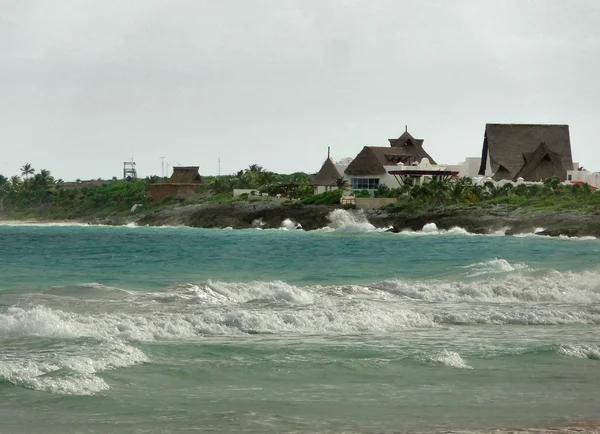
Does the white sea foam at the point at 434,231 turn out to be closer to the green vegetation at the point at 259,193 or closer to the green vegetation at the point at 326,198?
the green vegetation at the point at 259,193

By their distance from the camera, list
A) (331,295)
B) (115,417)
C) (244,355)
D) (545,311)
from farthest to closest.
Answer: (331,295) < (545,311) < (244,355) < (115,417)

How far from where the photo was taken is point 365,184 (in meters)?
96.3

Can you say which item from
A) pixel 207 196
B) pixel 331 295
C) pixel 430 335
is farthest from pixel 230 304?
pixel 207 196

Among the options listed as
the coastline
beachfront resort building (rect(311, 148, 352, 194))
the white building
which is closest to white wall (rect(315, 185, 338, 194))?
beachfront resort building (rect(311, 148, 352, 194))

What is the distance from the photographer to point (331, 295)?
27.0 metres

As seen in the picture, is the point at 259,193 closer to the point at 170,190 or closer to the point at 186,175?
the point at 170,190

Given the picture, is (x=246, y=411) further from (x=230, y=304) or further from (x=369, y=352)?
(x=230, y=304)

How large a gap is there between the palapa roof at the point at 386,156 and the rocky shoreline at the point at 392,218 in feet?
36.2

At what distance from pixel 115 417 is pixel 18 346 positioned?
5.15 metres

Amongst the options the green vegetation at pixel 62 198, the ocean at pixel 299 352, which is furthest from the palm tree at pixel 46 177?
the ocean at pixel 299 352

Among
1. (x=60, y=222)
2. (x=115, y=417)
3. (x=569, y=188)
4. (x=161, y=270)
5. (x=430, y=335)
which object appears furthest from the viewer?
(x=60, y=222)

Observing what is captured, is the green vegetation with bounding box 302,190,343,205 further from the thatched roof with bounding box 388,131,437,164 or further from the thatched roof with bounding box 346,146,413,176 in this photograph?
the thatched roof with bounding box 388,131,437,164

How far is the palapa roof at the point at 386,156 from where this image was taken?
96.1 meters

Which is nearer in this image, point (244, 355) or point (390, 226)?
point (244, 355)
